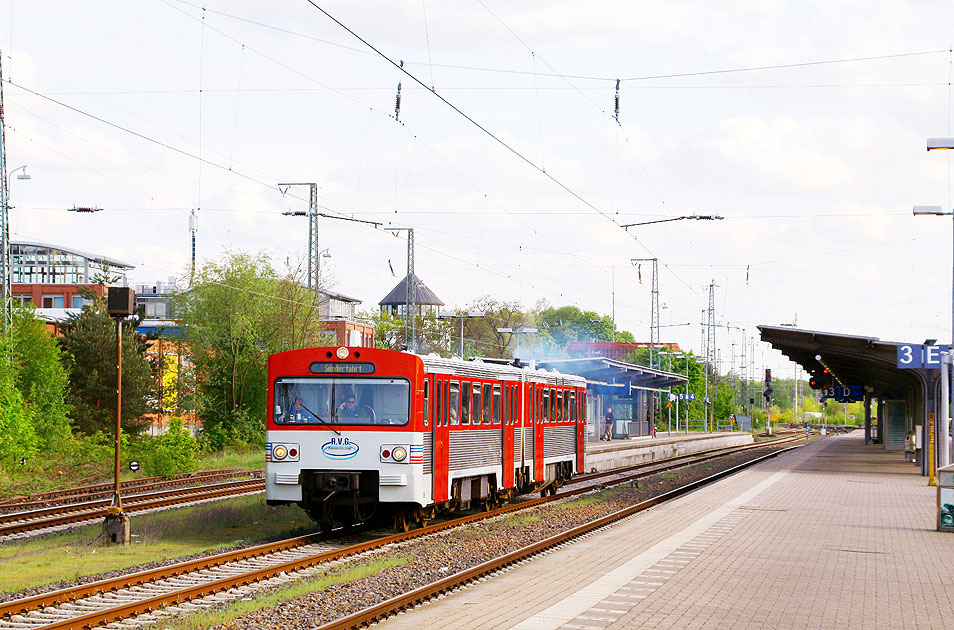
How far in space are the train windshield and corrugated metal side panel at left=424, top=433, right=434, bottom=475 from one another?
576mm

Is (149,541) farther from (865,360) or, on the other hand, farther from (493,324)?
(493,324)

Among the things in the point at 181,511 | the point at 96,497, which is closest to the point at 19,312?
the point at 96,497

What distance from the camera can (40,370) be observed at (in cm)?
3800

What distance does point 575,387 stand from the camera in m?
26.7

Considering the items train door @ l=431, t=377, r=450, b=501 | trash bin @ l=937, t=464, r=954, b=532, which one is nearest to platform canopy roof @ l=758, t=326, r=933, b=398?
trash bin @ l=937, t=464, r=954, b=532

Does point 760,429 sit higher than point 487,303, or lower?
lower

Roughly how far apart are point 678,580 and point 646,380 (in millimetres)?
46158

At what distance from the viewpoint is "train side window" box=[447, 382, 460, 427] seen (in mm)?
17531

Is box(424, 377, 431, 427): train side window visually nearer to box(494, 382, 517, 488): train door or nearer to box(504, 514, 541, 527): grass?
box(504, 514, 541, 527): grass

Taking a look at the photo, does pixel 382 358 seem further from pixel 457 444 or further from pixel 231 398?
pixel 231 398

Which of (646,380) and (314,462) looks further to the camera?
(646,380)

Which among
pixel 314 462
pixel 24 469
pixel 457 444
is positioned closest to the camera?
pixel 314 462

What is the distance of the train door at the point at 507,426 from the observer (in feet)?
67.1

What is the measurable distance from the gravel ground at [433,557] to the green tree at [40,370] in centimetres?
2009
